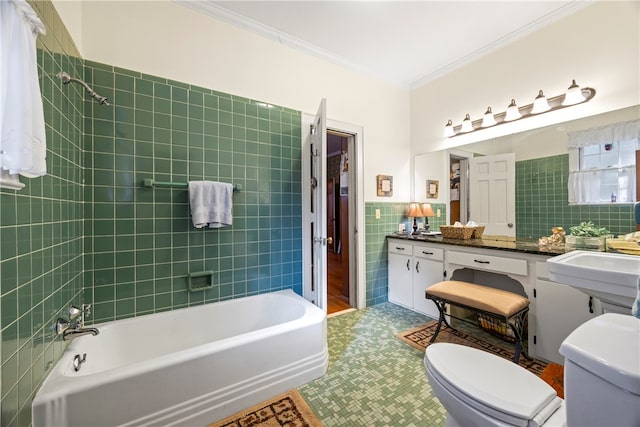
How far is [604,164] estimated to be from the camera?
1.80m

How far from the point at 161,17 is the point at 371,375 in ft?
9.64

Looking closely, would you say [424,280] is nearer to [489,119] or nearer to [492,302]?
[492,302]

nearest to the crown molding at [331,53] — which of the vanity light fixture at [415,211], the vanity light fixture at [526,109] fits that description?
the vanity light fixture at [526,109]

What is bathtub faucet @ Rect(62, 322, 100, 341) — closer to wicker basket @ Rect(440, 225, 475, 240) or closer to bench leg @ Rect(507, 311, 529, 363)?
bench leg @ Rect(507, 311, 529, 363)

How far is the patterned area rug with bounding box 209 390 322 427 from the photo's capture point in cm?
129

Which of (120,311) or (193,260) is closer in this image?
(120,311)

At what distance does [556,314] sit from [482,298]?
474 millimetres

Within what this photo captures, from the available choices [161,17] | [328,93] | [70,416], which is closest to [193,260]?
[70,416]

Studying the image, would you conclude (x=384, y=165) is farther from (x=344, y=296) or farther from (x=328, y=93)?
(x=344, y=296)

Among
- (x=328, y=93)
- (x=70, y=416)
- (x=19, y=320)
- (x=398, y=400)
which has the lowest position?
(x=398, y=400)

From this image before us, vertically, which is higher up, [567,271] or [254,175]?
[254,175]

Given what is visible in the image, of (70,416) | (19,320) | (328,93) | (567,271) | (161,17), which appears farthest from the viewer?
(328,93)

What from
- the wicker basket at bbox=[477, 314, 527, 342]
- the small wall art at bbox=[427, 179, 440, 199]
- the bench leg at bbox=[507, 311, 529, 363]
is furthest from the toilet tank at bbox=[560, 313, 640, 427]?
the small wall art at bbox=[427, 179, 440, 199]

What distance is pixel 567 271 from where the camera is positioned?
119 cm
